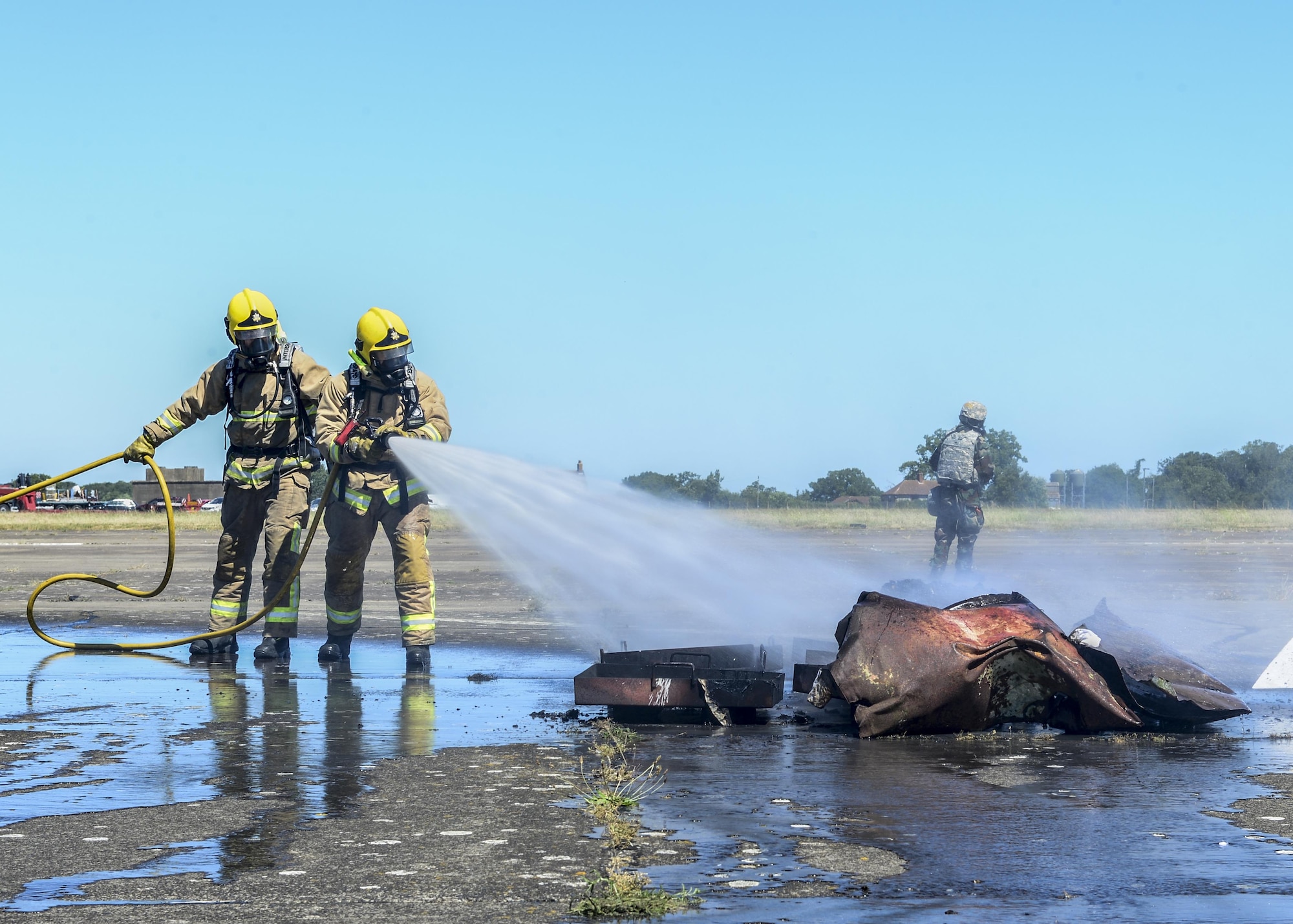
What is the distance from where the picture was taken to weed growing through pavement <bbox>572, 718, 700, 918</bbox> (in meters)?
3.80

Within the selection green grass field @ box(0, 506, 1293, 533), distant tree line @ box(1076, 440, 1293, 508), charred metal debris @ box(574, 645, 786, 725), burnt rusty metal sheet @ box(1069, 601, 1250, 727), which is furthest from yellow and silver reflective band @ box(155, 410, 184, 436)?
distant tree line @ box(1076, 440, 1293, 508)

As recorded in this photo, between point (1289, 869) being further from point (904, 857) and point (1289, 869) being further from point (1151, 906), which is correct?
point (904, 857)

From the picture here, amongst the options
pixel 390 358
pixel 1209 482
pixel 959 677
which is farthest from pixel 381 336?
pixel 1209 482

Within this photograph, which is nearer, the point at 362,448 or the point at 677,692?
the point at 677,692

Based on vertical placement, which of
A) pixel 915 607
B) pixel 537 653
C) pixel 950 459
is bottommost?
pixel 537 653

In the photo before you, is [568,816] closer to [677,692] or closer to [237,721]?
[677,692]

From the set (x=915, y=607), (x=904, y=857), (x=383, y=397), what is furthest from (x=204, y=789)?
(x=383, y=397)

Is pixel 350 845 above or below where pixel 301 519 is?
below

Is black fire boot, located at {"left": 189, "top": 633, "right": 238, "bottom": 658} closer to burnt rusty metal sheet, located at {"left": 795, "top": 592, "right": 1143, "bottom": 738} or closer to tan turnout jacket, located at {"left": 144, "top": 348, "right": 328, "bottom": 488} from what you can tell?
tan turnout jacket, located at {"left": 144, "top": 348, "right": 328, "bottom": 488}

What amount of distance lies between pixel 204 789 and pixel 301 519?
4.78 meters

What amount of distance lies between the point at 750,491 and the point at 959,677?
49.9 meters

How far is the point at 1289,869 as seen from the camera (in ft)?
13.9

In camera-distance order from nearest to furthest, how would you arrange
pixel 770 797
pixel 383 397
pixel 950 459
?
pixel 770 797 → pixel 383 397 → pixel 950 459

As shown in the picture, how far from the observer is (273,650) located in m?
9.94
